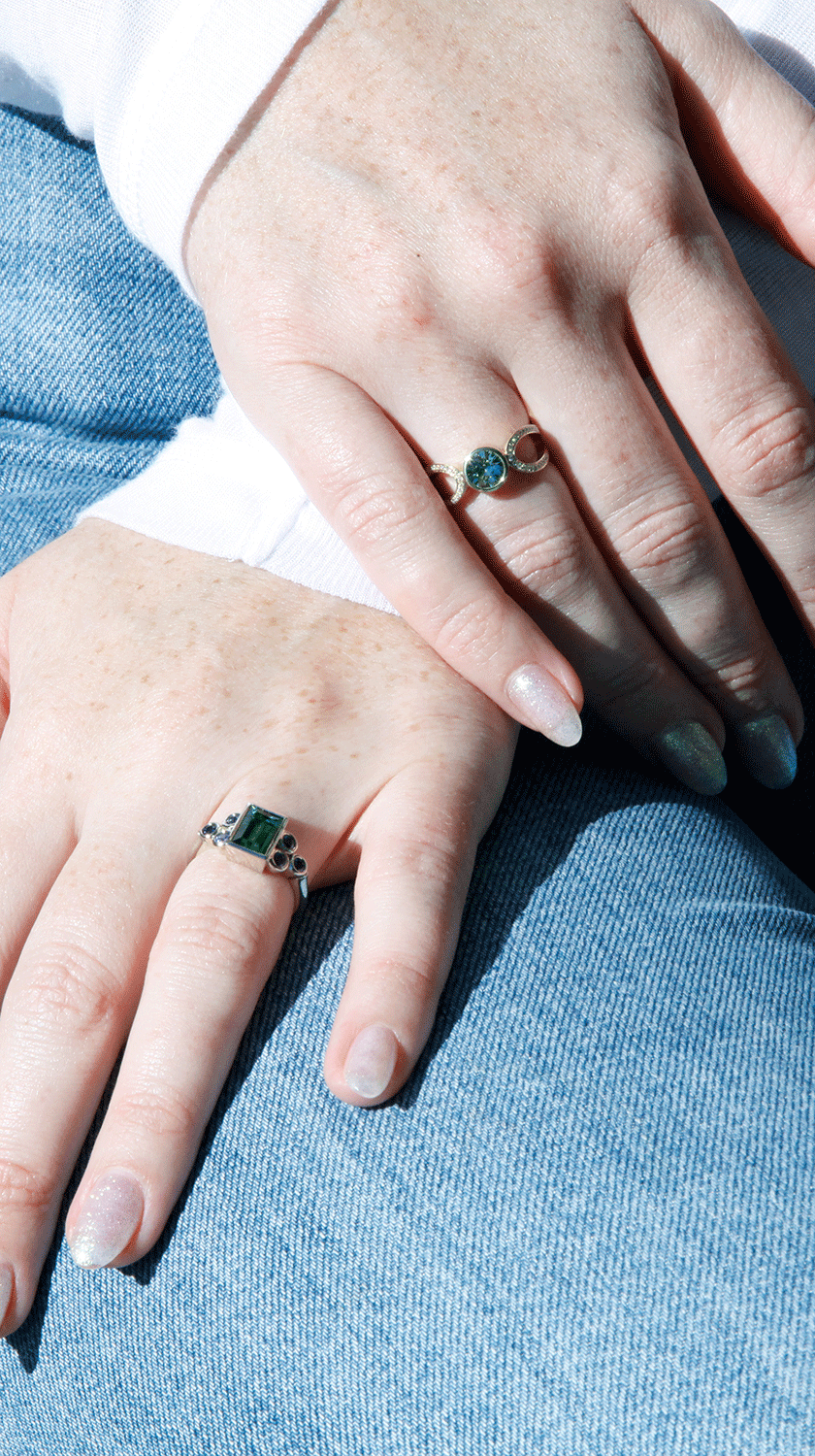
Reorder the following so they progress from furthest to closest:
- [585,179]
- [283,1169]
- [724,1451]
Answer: [585,179] < [283,1169] < [724,1451]

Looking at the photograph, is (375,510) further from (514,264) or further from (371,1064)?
(371,1064)

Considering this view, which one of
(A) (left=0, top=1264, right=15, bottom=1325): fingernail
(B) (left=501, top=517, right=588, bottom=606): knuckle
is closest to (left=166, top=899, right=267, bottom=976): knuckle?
(A) (left=0, top=1264, right=15, bottom=1325): fingernail

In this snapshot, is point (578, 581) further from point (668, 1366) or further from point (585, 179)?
point (668, 1366)

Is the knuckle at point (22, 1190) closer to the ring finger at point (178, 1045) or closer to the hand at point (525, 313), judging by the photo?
the ring finger at point (178, 1045)

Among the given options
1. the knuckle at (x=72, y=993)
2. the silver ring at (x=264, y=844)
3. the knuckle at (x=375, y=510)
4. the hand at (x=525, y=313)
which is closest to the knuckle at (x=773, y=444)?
the hand at (x=525, y=313)

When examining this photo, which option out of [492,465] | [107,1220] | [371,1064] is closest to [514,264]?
[492,465]

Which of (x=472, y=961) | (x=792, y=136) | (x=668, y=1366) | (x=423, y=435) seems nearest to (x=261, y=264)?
(x=423, y=435)
